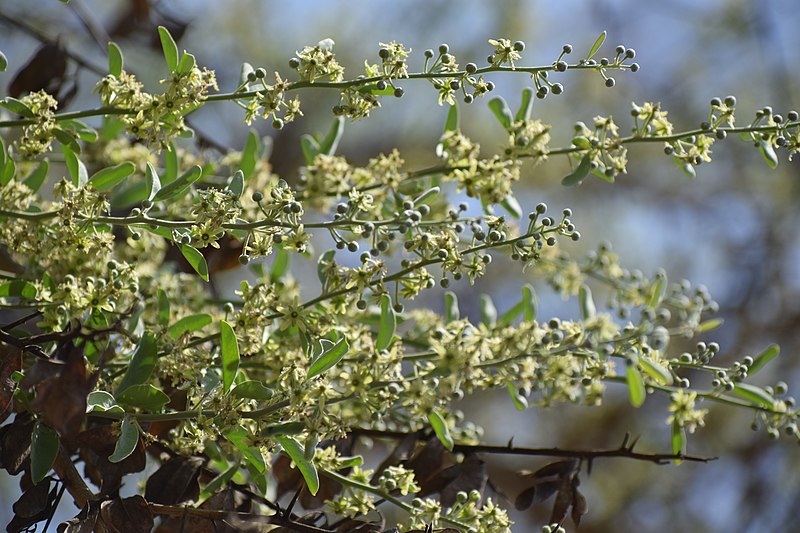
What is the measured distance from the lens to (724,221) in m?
1.95

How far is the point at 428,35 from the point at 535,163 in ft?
4.73

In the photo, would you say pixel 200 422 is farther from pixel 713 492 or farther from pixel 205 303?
pixel 713 492

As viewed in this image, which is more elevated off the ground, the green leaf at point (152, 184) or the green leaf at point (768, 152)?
the green leaf at point (768, 152)

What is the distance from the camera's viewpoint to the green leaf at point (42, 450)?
370mm

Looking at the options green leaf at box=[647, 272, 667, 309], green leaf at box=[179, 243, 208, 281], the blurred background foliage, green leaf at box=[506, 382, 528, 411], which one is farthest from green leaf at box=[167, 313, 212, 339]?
the blurred background foliage

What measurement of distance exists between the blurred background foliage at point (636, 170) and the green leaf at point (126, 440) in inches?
45.3

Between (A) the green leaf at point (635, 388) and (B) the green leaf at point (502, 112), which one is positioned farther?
(B) the green leaf at point (502, 112)

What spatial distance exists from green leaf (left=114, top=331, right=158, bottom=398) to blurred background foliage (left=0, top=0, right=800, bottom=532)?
1.12 meters

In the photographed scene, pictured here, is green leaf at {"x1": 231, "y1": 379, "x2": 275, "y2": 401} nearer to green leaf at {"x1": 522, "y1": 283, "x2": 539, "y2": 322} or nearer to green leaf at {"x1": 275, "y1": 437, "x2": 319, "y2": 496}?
green leaf at {"x1": 275, "y1": 437, "x2": 319, "y2": 496}

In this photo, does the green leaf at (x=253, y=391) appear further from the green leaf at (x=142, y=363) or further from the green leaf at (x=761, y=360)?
the green leaf at (x=761, y=360)

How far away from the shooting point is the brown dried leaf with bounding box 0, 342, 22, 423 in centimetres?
35

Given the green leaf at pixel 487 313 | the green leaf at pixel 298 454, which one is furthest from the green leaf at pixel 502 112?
the green leaf at pixel 298 454

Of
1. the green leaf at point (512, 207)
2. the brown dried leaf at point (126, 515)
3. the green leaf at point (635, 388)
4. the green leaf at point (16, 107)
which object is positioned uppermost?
the green leaf at point (512, 207)

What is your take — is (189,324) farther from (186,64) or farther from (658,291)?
(658,291)
